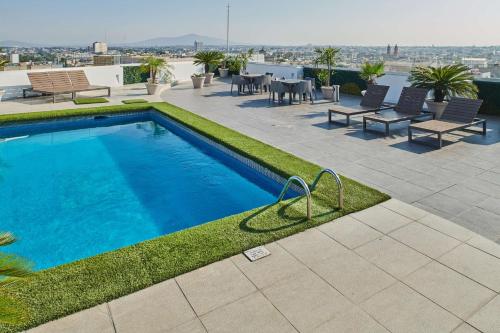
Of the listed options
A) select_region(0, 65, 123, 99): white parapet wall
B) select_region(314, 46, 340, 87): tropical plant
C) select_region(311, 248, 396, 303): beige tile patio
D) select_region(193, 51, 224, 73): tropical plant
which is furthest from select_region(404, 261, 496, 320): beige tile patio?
select_region(193, 51, 224, 73): tropical plant

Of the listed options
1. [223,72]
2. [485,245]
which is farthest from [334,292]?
[223,72]

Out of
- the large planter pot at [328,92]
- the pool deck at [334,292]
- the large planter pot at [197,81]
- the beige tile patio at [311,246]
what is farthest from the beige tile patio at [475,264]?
the large planter pot at [197,81]

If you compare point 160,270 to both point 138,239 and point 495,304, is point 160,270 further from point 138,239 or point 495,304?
point 495,304

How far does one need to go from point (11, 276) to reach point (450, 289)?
12.5 ft

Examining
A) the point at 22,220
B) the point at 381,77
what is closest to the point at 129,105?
the point at 22,220

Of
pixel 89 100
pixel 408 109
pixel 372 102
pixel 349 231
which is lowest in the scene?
pixel 349 231

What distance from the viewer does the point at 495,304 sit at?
3438 mm

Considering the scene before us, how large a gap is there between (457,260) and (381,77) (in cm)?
1303

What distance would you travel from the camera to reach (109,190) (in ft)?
25.0

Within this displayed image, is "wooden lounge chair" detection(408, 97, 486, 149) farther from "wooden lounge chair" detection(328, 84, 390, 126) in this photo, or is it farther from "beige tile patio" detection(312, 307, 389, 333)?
"beige tile patio" detection(312, 307, 389, 333)

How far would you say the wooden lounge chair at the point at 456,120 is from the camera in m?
8.77

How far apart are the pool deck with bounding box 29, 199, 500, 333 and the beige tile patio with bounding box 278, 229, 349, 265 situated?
0.04ft

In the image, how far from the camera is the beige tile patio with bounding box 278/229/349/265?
168 inches

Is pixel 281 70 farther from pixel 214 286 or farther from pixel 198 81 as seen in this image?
pixel 214 286
